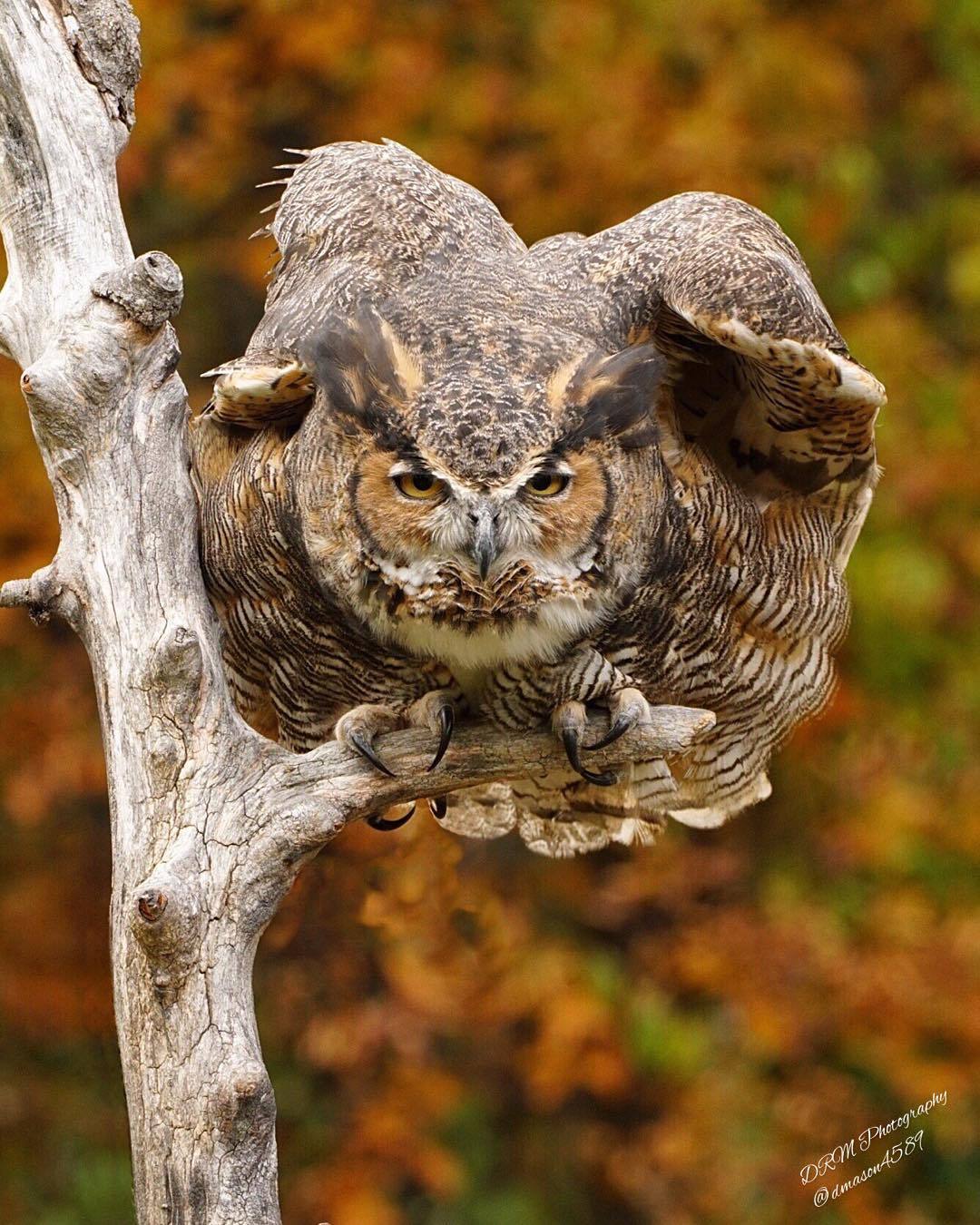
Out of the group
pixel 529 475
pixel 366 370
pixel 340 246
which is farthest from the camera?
pixel 340 246

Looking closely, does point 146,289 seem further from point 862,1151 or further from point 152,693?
point 862,1151

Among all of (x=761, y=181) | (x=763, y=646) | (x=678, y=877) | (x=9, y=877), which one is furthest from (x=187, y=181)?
(x=763, y=646)

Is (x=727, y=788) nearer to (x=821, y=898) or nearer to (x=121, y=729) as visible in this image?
(x=121, y=729)

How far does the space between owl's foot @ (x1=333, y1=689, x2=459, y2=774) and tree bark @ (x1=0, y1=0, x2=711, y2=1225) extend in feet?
0.11

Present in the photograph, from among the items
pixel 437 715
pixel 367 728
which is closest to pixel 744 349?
pixel 437 715

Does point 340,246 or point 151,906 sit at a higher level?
point 340,246

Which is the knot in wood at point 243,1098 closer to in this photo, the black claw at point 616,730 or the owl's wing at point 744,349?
the black claw at point 616,730

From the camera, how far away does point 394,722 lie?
3.04 metres

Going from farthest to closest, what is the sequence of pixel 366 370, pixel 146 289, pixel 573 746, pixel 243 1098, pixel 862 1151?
pixel 862 1151, pixel 573 746, pixel 146 289, pixel 366 370, pixel 243 1098

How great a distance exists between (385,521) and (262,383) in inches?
18.4

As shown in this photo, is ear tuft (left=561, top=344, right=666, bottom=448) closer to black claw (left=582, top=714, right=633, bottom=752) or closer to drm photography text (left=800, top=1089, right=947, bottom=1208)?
black claw (left=582, top=714, right=633, bottom=752)

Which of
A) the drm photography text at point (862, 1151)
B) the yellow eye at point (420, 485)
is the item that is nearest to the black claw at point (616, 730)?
the yellow eye at point (420, 485)

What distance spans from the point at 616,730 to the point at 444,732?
32 centimetres

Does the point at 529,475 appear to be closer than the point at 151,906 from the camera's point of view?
No
